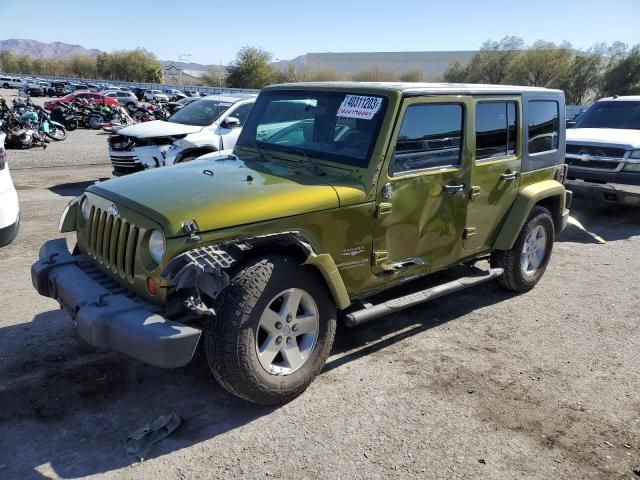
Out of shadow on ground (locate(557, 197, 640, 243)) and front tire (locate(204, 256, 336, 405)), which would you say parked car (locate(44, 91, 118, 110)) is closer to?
shadow on ground (locate(557, 197, 640, 243))

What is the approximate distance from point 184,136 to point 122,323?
7.34m

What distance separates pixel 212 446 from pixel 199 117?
26.8 feet

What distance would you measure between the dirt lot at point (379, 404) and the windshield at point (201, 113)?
555 centimetres

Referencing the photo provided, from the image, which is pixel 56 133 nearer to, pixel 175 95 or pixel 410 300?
pixel 410 300

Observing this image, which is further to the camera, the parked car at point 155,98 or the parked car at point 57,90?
the parked car at point 57,90

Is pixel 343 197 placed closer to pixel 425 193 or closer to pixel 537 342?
pixel 425 193

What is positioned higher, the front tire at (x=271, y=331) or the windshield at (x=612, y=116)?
the windshield at (x=612, y=116)

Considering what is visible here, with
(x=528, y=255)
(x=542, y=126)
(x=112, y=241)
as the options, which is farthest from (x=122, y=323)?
(x=542, y=126)

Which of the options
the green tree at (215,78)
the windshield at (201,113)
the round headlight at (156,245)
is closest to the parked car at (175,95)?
the green tree at (215,78)

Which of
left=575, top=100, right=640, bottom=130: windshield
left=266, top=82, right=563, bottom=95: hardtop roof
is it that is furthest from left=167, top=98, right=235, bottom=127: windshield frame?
left=575, top=100, right=640, bottom=130: windshield

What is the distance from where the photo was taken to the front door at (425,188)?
373cm

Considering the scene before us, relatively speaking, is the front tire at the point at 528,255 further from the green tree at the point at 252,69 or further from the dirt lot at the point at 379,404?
the green tree at the point at 252,69

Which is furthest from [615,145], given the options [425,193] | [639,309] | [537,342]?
[425,193]

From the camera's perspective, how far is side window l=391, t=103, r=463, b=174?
3.78 meters
